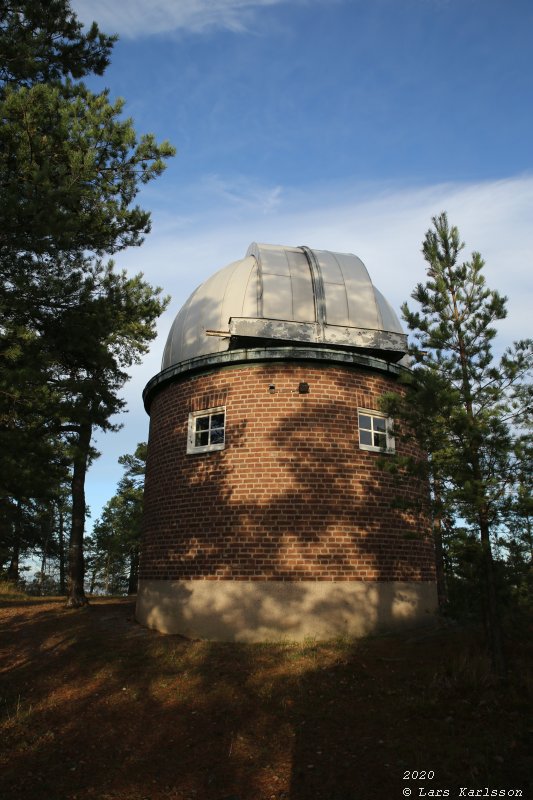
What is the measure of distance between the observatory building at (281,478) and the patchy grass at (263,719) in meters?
0.82

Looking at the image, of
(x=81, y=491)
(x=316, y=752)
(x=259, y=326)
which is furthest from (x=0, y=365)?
(x=81, y=491)

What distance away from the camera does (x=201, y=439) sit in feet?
38.1

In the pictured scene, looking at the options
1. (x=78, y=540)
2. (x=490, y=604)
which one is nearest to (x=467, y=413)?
(x=490, y=604)

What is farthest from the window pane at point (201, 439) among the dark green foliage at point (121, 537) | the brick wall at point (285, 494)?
the dark green foliage at point (121, 537)

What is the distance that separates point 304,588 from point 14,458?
211 inches

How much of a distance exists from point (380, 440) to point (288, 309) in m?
3.45

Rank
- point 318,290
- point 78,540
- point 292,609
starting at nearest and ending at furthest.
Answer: point 292,609
point 318,290
point 78,540

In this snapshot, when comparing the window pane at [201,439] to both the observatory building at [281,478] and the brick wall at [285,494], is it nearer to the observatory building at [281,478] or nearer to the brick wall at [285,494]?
the observatory building at [281,478]

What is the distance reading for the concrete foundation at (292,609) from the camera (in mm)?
9789

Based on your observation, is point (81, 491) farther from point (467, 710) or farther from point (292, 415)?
point (467, 710)

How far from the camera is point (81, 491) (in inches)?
699

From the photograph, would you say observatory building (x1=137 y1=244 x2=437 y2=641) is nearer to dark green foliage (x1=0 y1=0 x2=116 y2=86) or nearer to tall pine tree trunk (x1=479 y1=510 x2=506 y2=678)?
tall pine tree trunk (x1=479 y1=510 x2=506 y2=678)

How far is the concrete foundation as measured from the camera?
9789 mm
